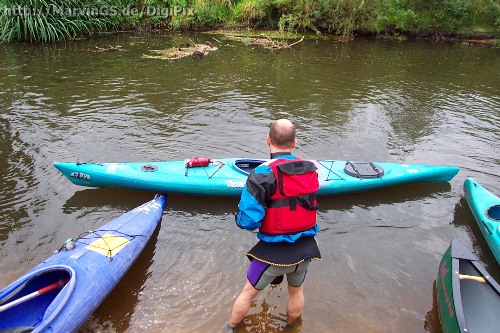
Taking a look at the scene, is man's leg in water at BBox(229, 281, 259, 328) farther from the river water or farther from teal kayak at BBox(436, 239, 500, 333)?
teal kayak at BBox(436, 239, 500, 333)

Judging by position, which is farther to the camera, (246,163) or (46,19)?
(46,19)

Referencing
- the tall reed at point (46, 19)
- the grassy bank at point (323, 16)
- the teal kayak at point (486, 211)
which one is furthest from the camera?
the grassy bank at point (323, 16)

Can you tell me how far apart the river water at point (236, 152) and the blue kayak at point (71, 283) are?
342mm

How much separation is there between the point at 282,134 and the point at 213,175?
9.28 ft

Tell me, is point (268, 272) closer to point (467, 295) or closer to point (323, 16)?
point (467, 295)

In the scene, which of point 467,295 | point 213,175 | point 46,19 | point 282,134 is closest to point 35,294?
point 282,134

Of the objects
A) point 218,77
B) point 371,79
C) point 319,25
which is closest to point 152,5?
point 319,25

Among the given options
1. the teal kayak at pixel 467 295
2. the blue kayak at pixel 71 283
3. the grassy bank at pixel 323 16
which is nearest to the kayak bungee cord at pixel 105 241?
the blue kayak at pixel 71 283

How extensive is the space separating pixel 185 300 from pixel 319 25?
56.2 ft

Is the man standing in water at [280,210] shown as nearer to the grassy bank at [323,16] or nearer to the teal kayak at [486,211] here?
the teal kayak at [486,211]

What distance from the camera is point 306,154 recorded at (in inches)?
279

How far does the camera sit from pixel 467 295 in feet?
11.7

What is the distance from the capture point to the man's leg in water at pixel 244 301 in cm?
307

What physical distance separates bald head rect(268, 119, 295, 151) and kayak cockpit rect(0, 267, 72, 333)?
2.21 metres
